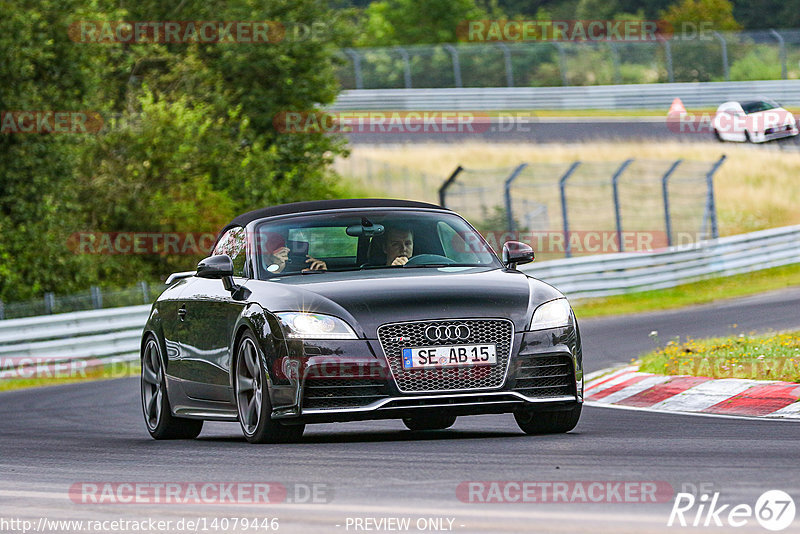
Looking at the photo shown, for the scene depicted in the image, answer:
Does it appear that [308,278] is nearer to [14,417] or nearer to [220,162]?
[14,417]

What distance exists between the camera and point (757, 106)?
42344 mm

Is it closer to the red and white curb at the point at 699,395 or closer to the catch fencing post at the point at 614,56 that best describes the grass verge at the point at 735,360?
the red and white curb at the point at 699,395

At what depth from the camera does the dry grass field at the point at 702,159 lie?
124 feet

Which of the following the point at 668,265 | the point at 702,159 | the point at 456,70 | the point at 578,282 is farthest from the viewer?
the point at 456,70

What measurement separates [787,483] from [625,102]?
4551 centimetres

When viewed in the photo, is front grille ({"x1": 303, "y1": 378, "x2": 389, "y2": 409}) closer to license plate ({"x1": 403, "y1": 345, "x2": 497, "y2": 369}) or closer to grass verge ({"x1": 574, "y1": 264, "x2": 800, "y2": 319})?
license plate ({"x1": 403, "y1": 345, "x2": 497, "y2": 369})

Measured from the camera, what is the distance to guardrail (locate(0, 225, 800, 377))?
2167cm

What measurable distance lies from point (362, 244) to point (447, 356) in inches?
59.4

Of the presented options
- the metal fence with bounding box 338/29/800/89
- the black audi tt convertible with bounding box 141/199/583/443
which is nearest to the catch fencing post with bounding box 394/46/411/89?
the metal fence with bounding box 338/29/800/89

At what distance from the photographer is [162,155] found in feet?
104

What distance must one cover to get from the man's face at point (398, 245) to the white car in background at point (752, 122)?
1324 inches

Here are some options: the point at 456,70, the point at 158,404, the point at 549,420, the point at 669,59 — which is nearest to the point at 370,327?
the point at 549,420

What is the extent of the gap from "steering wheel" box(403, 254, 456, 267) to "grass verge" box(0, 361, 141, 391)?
11.5m

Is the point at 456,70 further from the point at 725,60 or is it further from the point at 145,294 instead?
the point at 145,294
